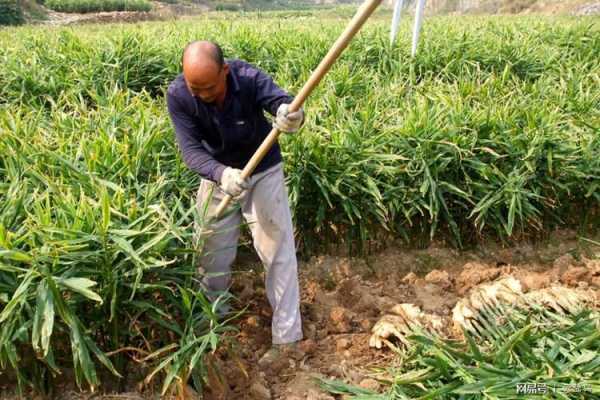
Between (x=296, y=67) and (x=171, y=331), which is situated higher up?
(x=296, y=67)

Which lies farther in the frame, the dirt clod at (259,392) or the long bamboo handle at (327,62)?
the dirt clod at (259,392)

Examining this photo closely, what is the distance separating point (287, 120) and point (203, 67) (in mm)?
375

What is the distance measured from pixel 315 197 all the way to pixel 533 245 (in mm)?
1492

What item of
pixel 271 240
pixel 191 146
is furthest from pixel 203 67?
pixel 271 240

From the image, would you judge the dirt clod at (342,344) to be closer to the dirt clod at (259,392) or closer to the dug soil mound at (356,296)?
the dug soil mound at (356,296)

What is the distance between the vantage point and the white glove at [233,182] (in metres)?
2.16

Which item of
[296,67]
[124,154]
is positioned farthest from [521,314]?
[296,67]

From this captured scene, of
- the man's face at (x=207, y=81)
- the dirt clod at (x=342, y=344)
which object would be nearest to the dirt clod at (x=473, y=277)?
the dirt clod at (x=342, y=344)

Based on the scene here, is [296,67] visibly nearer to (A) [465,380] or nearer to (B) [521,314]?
(B) [521,314]

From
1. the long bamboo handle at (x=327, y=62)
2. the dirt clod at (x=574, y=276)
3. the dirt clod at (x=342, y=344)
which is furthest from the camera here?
the dirt clod at (x=574, y=276)

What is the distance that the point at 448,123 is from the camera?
3.34 m

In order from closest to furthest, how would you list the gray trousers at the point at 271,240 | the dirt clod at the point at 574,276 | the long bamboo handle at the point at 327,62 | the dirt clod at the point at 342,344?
the long bamboo handle at the point at 327,62
the gray trousers at the point at 271,240
the dirt clod at the point at 342,344
the dirt clod at the point at 574,276

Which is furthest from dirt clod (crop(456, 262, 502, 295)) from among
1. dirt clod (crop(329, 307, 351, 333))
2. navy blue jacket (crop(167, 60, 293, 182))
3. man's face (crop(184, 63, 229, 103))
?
man's face (crop(184, 63, 229, 103))

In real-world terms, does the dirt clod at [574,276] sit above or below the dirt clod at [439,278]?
above
